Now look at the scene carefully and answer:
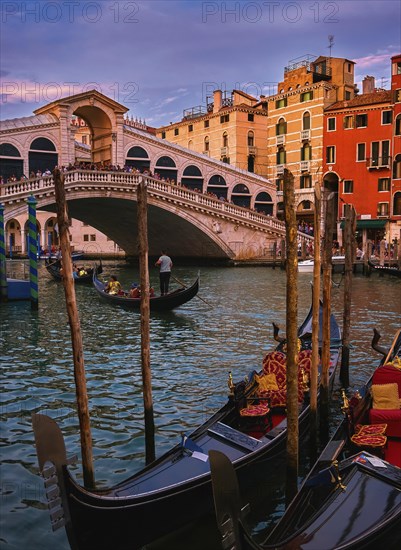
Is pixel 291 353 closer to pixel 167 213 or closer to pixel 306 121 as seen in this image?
pixel 167 213

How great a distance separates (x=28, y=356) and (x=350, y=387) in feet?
14.4

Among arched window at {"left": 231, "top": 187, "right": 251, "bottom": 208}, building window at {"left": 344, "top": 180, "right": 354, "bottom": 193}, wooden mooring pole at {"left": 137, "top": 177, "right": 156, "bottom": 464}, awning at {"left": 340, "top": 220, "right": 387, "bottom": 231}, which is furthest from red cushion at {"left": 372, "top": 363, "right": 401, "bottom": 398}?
arched window at {"left": 231, "top": 187, "right": 251, "bottom": 208}

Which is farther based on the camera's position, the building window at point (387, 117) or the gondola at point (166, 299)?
the building window at point (387, 117)

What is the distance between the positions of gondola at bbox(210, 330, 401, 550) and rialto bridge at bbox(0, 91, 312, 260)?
697 inches

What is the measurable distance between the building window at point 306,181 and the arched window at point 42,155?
38.9 feet

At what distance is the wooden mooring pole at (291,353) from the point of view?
12.1 ft

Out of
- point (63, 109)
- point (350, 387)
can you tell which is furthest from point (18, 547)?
point (63, 109)

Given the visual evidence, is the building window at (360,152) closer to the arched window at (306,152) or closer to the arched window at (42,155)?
the arched window at (306,152)

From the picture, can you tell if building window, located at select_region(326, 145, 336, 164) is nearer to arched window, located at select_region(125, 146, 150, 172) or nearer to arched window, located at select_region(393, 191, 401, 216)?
arched window, located at select_region(393, 191, 401, 216)

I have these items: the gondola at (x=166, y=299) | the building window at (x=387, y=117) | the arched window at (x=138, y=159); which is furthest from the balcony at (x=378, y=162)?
the gondola at (x=166, y=299)

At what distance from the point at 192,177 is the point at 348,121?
7784mm

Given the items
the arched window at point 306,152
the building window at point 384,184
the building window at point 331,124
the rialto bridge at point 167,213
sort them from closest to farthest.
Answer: the rialto bridge at point 167,213, the building window at point 384,184, the building window at point 331,124, the arched window at point 306,152

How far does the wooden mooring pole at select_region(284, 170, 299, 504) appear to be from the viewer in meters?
3.68

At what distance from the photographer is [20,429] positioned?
5.25m
